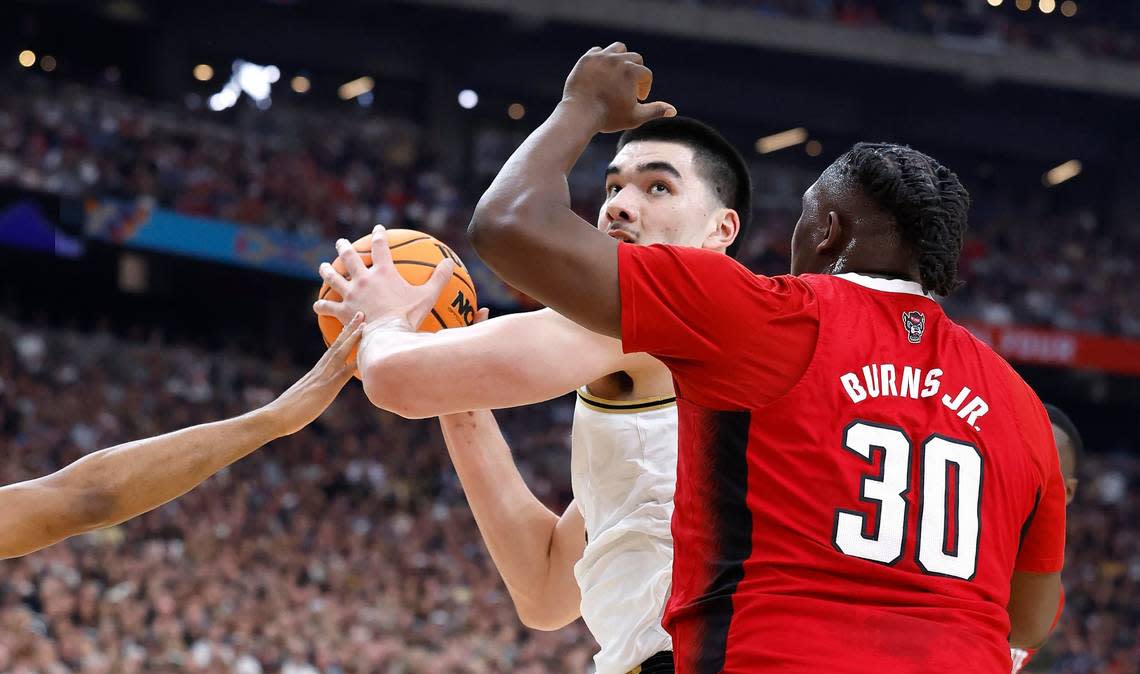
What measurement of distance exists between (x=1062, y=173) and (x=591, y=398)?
3101 centimetres

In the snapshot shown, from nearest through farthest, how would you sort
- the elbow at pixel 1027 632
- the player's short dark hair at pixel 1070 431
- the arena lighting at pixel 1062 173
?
the elbow at pixel 1027 632 → the player's short dark hair at pixel 1070 431 → the arena lighting at pixel 1062 173

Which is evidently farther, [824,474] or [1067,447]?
[1067,447]

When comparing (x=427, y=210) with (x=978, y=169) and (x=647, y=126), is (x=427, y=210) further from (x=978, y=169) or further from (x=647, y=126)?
(x=647, y=126)

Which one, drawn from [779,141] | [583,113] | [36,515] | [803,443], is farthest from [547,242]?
[779,141]

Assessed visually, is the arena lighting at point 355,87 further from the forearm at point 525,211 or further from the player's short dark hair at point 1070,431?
the forearm at point 525,211

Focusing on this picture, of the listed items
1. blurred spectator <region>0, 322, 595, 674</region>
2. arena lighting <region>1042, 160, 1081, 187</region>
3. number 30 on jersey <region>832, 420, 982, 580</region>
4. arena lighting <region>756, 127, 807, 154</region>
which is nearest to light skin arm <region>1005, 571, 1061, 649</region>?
number 30 on jersey <region>832, 420, 982, 580</region>

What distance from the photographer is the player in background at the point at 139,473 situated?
3393 mm

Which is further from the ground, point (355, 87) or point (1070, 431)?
point (1070, 431)

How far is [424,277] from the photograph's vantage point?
3.79 m

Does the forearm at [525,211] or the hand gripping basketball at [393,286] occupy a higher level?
the forearm at [525,211]

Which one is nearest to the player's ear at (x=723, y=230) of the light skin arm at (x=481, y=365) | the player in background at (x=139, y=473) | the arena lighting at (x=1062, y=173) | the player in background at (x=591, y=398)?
the player in background at (x=591, y=398)

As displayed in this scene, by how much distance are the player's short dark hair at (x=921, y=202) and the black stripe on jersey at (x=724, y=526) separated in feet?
1.85

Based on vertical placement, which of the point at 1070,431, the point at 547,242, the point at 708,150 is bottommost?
the point at 1070,431

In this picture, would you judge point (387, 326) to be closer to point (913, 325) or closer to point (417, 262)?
point (417, 262)
